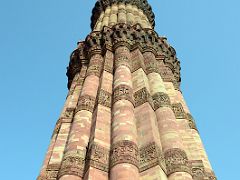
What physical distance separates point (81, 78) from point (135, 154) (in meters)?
6.09

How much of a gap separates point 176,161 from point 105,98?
3.26 m

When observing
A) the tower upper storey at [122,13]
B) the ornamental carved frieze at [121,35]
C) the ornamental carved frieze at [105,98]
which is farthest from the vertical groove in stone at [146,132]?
the tower upper storey at [122,13]

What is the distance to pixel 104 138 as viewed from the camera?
8.46m

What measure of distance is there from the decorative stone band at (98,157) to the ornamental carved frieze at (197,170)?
7.68 ft

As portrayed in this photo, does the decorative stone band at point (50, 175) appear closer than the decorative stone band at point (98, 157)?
No

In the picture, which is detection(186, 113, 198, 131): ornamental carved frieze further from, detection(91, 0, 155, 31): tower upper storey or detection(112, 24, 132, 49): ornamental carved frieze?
detection(91, 0, 155, 31): tower upper storey

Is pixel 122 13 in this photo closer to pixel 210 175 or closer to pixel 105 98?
pixel 105 98

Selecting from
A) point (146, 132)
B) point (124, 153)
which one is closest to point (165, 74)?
point (146, 132)

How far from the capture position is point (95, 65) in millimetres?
12703

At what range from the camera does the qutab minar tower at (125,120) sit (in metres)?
7.65

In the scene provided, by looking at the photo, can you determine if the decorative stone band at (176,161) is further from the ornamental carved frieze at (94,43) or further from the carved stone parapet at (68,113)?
the ornamental carved frieze at (94,43)

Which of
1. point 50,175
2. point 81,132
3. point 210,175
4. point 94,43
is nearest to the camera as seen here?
point 50,175

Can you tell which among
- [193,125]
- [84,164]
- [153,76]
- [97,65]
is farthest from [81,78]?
[84,164]

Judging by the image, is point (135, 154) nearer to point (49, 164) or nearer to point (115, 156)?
point (115, 156)
